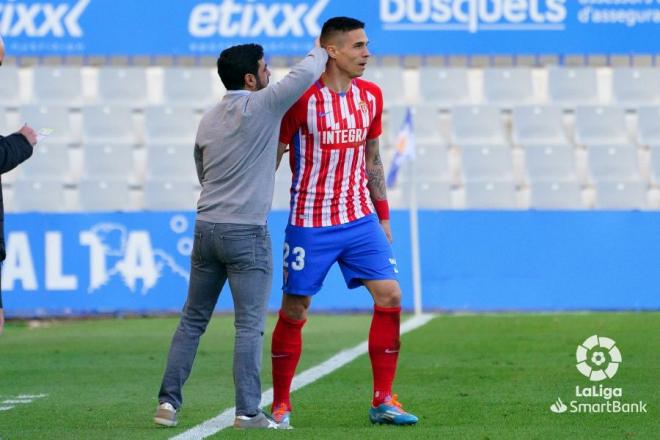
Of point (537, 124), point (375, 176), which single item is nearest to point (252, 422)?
point (375, 176)

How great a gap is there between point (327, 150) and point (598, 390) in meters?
2.20

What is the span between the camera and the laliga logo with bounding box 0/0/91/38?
16.2 metres

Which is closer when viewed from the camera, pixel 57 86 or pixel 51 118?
pixel 51 118

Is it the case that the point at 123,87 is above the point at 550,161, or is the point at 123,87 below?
above

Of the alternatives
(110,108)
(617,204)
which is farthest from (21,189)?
(617,204)

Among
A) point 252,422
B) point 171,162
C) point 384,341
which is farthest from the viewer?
point 171,162

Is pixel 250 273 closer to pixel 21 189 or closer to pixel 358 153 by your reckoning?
pixel 358 153

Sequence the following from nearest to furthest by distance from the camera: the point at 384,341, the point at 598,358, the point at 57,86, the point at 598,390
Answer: the point at 384,341
the point at 598,390
the point at 598,358
the point at 57,86

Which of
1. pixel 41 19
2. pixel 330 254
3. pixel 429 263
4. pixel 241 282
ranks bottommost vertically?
pixel 429 263

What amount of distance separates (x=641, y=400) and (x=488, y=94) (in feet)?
32.7

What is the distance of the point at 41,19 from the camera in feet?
53.1

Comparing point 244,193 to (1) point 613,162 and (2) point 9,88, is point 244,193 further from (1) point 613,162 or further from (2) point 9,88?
(2) point 9,88

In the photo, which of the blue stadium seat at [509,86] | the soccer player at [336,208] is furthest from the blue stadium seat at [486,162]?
the soccer player at [336,208]

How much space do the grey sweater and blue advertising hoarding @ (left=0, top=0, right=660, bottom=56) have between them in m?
9.62
